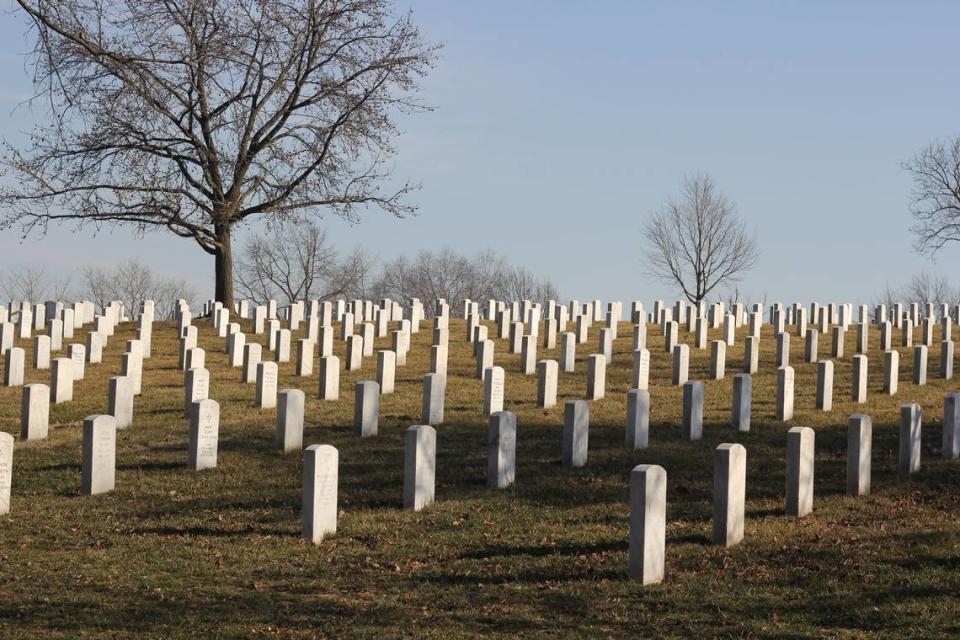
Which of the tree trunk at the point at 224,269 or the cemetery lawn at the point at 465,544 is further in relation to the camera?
the tree trunk at the point at 224,269

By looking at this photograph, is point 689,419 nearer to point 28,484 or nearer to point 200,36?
point 28,484

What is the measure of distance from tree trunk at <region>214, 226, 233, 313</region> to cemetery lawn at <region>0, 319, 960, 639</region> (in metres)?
17.3

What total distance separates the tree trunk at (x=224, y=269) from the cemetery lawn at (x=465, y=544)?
17324 mm

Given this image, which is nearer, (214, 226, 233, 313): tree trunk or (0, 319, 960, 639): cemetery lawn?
(0, 319, 960, 639): cemetery lawn

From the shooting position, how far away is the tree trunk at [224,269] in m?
35.2

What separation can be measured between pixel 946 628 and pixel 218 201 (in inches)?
1106

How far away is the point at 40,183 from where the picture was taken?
1332 inches

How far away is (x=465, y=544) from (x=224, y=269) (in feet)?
83.6

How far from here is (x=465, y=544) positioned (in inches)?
436

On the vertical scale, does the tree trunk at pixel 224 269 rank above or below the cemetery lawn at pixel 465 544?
above

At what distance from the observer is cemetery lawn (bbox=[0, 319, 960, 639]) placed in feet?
29.5

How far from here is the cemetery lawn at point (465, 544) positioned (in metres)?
8.98

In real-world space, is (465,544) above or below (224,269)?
below

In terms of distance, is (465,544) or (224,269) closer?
(465,544)
